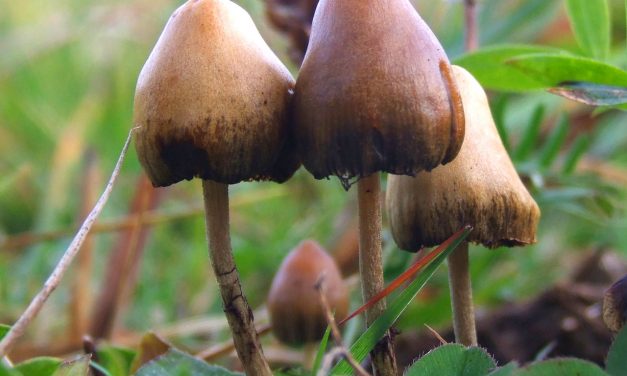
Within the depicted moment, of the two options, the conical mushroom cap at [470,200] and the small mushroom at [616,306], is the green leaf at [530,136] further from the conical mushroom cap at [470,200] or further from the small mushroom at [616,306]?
the small mushroom at [616,306]

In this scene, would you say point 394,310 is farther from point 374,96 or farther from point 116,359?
point 116,359

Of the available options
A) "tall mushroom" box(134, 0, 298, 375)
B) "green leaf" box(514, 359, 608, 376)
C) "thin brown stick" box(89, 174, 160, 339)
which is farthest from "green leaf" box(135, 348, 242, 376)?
"thin brown stick" box(89, 174, 160, 339)

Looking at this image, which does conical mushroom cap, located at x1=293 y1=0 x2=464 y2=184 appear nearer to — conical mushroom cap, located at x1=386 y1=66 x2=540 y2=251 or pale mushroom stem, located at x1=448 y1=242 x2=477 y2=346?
conical mushroom cap, located at x1=386 y1=66 x2=540 y2=251

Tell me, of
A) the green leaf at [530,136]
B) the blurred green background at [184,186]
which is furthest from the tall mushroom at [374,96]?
the green leaf at [530,136]

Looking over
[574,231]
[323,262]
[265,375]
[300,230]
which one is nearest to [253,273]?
[300,230]

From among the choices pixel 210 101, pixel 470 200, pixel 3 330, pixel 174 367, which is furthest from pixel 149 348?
pixel 470 200

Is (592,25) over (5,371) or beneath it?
over
